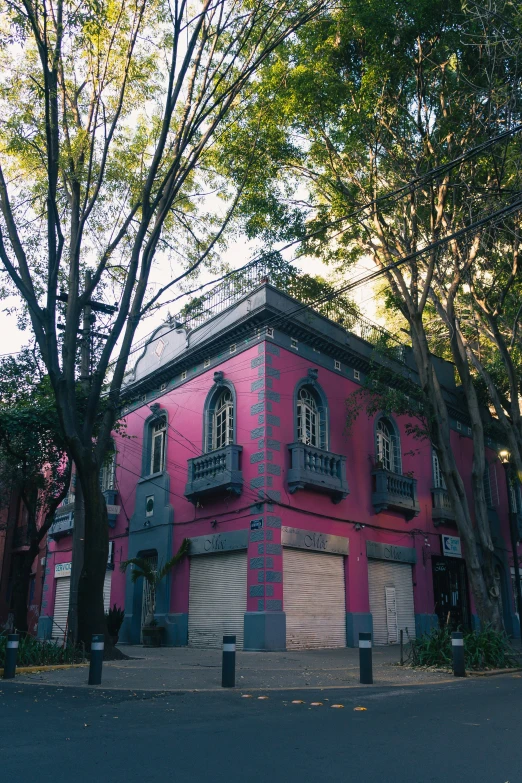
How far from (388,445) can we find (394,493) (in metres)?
2.20

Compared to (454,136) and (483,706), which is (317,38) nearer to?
(454,136)

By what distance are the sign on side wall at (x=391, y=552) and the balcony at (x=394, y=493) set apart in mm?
1057

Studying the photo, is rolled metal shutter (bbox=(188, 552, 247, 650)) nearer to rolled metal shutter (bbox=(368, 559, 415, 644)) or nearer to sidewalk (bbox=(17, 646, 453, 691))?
sidewalk (bbox=(17, 646, 453, 691))

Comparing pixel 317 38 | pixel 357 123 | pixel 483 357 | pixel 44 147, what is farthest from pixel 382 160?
pixel 483 357

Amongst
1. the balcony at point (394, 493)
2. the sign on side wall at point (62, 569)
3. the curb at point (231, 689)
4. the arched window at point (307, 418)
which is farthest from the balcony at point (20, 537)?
the curb at point (231, 689)

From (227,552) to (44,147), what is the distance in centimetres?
1095

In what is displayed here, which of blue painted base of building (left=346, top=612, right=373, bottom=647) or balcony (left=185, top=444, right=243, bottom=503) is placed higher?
balcony (left=185, top=444, right=243, bottom=503)

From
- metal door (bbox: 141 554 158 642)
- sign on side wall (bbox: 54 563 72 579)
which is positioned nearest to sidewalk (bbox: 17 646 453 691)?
metal door (bbox: 141 554 158 642)

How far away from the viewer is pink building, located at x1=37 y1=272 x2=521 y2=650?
55.4 ft

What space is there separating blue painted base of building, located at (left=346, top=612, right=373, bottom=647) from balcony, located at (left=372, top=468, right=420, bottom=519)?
129 inches

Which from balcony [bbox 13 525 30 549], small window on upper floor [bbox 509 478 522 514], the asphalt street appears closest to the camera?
the asphalt street

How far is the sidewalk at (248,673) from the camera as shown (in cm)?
976

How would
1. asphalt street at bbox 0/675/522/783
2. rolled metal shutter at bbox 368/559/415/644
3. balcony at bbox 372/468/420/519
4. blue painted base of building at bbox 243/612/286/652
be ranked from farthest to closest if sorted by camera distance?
balcony at bbox 372/468/420/519, rolled metal shutter at bbox 368/559/415/644, blue painted base of building at bbox 243/612/286/652, asphalt street at bbox 0/675/522/783

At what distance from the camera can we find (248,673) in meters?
11.2
